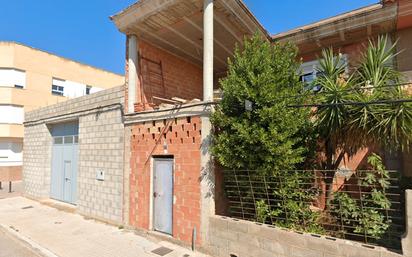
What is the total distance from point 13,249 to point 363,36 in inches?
451

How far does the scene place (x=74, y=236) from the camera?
729 centimetres

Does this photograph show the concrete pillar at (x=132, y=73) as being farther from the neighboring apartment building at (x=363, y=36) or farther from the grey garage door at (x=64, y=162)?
the neighboring apartment building at (x=363, y=36)

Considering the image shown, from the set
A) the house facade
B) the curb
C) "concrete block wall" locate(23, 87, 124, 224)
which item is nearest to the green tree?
the house facade

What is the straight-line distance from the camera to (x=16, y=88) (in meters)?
23.1

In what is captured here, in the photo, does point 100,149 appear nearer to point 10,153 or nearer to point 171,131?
point 171,131

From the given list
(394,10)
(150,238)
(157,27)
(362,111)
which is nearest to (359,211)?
(362,111)

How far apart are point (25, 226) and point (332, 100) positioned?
934cm

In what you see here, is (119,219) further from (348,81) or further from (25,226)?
(348,81)

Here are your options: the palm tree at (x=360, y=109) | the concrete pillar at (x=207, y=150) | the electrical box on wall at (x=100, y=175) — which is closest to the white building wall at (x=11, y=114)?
the electrical box on wall at (x=100, y=175)

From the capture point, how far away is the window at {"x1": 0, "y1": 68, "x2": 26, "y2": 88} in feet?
74.7

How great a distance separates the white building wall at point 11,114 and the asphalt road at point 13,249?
19.2 m

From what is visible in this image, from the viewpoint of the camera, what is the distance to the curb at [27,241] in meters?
6.14

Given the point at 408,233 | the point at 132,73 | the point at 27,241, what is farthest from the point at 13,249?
the point at 408,233

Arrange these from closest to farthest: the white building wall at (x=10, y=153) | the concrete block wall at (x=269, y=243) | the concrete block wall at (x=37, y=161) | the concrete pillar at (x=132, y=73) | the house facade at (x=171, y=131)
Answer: the concrete block wall at (x=269, y=243)
the house facade at (x=171, y=131)
the concrete pillar at (x=132, y=73)
the concrete block wall at (x=37, y=161)
the white building wall at (x=10, y=153)
